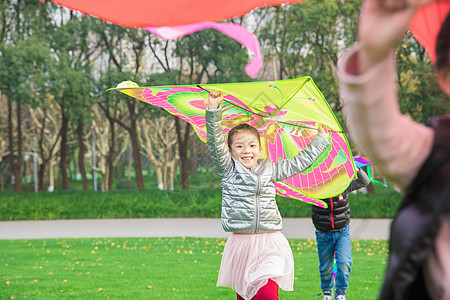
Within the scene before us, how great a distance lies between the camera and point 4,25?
26.5 meters

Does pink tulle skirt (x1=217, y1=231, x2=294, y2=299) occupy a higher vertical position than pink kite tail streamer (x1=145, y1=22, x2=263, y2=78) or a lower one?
lower

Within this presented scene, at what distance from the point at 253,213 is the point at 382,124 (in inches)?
146

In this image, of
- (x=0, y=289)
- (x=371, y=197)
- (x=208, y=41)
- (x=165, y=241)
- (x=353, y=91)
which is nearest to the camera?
(x=353, y=91)

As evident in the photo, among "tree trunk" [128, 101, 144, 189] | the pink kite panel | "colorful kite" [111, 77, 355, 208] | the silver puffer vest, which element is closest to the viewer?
the pink kite panel

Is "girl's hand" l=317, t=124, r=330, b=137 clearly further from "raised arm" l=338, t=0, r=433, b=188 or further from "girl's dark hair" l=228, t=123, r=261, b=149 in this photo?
"raised arm" l=338, t=0, r=433, b=188

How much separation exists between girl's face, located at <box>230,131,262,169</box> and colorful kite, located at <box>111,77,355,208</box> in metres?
0.25

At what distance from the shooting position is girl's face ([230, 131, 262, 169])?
5269 millimetres

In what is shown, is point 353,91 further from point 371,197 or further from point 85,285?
point 371,197

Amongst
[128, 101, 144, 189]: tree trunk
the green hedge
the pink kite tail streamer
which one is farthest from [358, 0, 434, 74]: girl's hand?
[128, 101, 144, 189]: tree trunk

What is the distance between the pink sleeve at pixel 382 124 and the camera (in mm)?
1433

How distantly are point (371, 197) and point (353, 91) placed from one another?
19526mm

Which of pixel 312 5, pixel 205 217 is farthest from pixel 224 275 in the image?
pixel 312 5

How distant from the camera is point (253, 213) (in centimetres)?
Answer: 515

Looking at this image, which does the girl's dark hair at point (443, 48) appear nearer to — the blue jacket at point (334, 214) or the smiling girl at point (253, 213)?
the smiling girl at point (253, 213)
